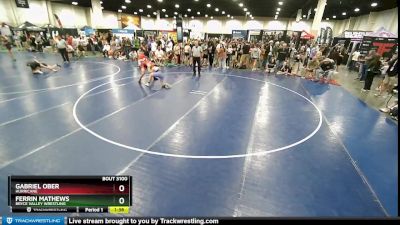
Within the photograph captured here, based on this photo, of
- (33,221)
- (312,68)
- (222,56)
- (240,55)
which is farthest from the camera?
(240,55)

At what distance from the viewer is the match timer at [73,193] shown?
4.51ft

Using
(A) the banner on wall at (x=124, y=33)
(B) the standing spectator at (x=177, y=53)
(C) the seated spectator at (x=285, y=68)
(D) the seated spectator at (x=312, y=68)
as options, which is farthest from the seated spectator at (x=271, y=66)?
(A) the banner on wall at (x=124, y=33)

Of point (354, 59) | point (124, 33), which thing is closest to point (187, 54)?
point (124, 33)

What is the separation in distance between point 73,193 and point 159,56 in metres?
16.7

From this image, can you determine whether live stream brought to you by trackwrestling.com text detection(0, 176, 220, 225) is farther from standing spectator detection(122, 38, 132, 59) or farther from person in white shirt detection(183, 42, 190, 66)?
standing spectator detection(122, 38, 132, 59)

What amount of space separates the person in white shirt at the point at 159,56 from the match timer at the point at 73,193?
16421mm

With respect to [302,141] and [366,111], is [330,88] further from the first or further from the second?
[302,141]

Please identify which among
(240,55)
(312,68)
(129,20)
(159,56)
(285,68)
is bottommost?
(285,68)

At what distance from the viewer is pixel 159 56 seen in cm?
1727

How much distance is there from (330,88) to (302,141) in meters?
7.31

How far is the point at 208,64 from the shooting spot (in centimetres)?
1802

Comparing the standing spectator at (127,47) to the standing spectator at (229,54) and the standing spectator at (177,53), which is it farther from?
the standing spectator at (229,54)

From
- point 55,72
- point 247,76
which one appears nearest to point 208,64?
point 247,76

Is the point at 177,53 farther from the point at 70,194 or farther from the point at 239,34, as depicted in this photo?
the point at 70,194
